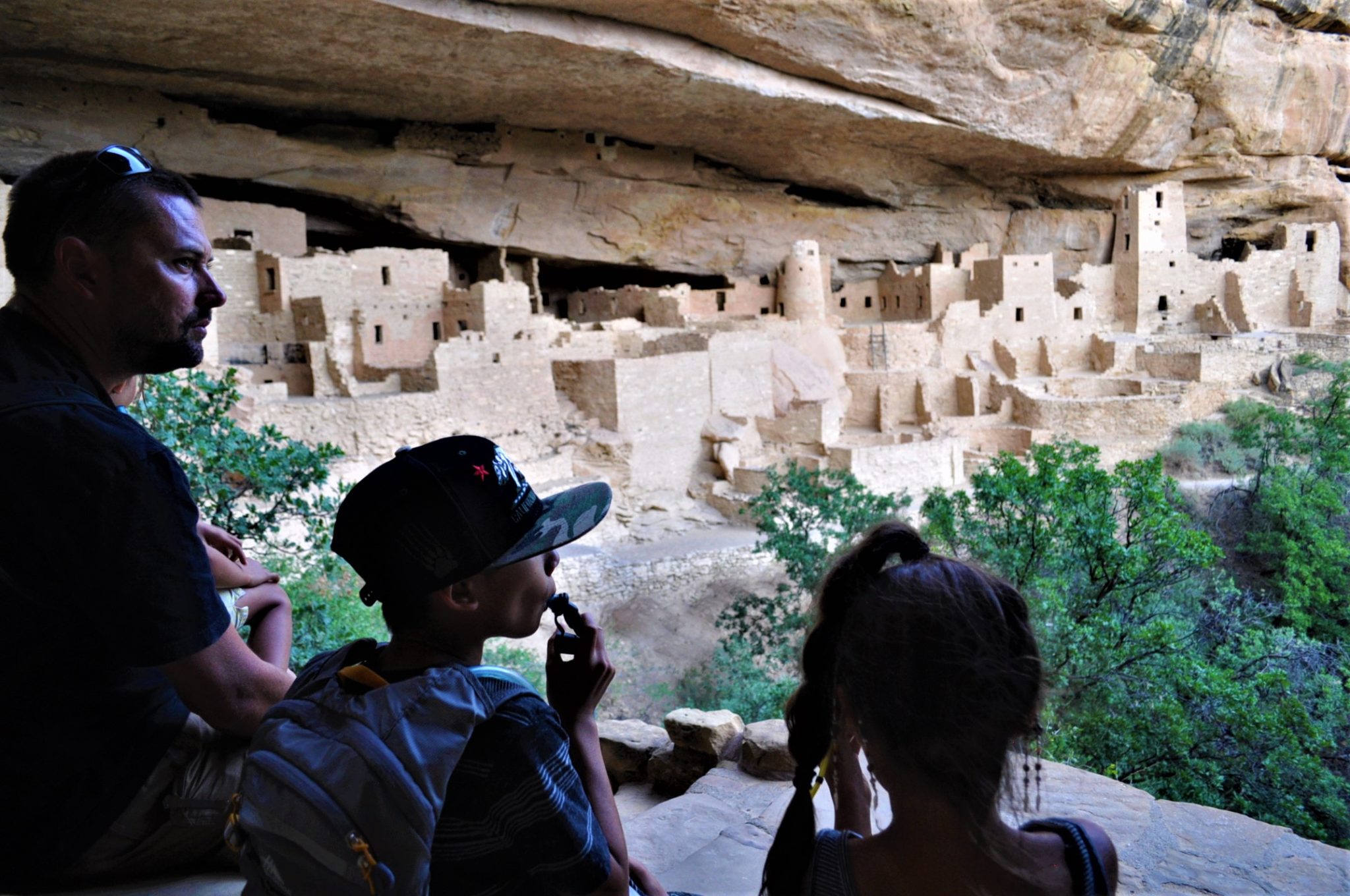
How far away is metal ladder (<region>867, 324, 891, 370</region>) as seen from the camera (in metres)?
16.2

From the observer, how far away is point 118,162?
5.77ft

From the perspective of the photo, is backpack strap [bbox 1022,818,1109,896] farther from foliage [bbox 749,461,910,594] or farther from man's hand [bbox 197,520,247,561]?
foliage [bbox 749,461,910,594]

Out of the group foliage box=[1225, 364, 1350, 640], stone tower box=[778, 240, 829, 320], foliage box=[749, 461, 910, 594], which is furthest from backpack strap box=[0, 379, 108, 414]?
stone tower box=[778, 240, 829, 320]

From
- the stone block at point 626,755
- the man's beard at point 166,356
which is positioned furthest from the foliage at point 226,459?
the man's beard at point 166,356

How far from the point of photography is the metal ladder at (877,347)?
1616 centimetres

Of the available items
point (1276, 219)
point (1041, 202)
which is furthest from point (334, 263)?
point (1276, 219)

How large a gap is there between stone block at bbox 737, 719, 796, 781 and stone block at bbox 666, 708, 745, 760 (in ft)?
0.32

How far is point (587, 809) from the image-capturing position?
1446mm

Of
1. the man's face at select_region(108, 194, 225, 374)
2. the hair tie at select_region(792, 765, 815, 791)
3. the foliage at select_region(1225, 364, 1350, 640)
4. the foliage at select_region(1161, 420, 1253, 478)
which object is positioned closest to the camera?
the hair tie at select_region(792, 765, 815, 791)

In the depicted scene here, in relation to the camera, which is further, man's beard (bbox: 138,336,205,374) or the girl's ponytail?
man's beard (bbox: 138,336,205,374)

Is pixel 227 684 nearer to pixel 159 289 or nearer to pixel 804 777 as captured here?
pixel 159 289

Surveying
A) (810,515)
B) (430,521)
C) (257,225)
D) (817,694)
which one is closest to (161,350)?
(430,521)

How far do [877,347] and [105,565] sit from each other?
50.3 feet

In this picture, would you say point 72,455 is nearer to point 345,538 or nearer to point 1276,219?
point 345,538
